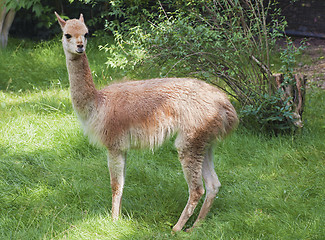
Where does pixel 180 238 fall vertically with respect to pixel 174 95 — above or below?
below

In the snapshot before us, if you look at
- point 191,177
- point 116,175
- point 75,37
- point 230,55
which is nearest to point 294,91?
point 230,55

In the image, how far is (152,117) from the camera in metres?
3.71

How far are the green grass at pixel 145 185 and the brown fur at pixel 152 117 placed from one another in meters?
0.27

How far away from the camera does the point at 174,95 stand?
147 inches

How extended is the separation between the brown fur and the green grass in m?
0.27

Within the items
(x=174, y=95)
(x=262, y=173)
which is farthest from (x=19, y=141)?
(x=262, y=173)

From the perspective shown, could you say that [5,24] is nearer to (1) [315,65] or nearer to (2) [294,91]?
(1) [315,65]

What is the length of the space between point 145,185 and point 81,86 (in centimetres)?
135

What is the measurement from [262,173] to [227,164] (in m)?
0.48

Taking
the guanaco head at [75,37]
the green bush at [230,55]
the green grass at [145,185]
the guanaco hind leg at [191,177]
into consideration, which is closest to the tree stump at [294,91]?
the green bush at [230,55]

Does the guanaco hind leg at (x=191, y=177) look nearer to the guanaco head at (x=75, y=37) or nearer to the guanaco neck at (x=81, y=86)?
the guanaco neck at (x=81, y=86)

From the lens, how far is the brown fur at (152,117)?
11.9ft

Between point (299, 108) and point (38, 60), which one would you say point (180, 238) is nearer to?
point (299, 108)

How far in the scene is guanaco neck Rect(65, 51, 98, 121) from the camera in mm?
3670
